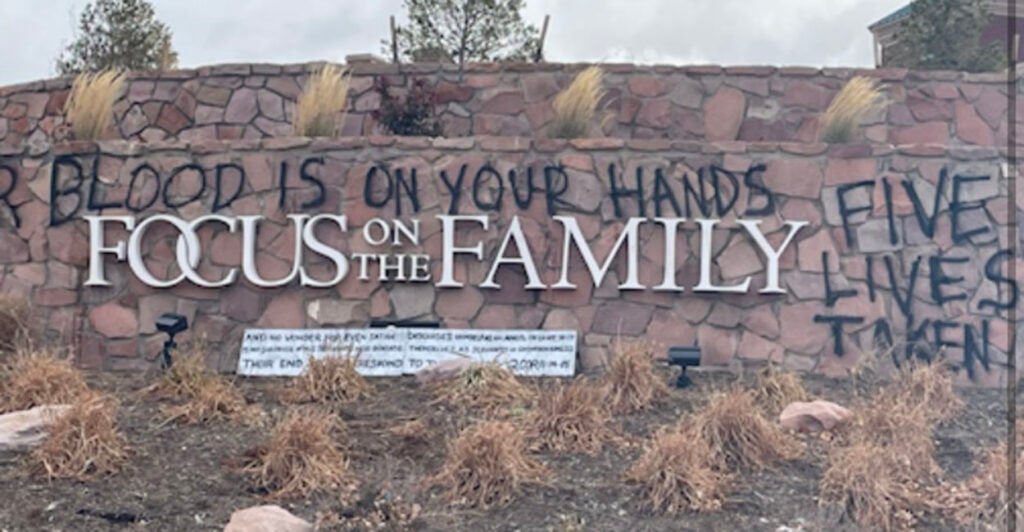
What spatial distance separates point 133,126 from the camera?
1127cm

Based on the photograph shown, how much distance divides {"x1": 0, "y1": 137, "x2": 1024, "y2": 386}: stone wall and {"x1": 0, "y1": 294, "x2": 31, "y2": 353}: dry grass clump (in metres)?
0.24

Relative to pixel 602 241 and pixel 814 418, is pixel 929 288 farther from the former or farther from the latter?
pixel 602 241

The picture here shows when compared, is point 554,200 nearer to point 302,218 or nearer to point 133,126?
point 302,218

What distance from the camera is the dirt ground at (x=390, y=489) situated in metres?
5.31

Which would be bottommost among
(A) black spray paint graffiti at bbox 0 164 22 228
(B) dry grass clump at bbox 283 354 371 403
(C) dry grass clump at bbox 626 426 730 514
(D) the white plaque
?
(C) dry grass clump at bbox 626 426 730 514

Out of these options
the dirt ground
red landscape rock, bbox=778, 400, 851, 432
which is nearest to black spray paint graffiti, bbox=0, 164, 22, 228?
the dirt ground

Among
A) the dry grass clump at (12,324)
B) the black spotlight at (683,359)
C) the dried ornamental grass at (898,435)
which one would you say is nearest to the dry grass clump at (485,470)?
the dried ornamental grass at (898,435)

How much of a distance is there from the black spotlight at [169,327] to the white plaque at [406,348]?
1.77ft

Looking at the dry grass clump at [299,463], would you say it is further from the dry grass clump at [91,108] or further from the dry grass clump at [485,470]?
the dry grass clump at [91,108]

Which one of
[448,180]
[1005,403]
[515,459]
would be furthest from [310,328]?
[1005,403]

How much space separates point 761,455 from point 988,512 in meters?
1.21

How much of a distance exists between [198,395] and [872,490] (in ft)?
14.1

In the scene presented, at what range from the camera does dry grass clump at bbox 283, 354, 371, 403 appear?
24.5 ft

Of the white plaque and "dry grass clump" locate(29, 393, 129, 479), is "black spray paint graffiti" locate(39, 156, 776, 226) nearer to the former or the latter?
the white plaque
